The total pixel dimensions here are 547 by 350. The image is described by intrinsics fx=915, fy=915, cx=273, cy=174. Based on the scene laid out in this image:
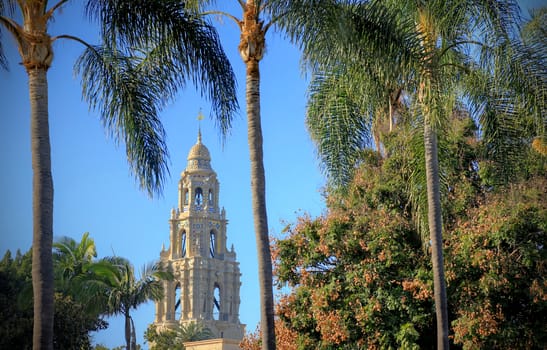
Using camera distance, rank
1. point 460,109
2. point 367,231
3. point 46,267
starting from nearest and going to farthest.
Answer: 1. point 46,267
2. point 367,231
3. point 460,109

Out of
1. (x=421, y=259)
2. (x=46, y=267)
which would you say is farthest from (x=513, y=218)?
(x=46, y=267)

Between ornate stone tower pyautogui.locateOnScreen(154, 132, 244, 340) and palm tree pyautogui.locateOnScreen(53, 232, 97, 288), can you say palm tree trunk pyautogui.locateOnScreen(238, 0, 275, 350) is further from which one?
ornate stone tower pyautogui.locateOnScreen(154, 132, 244, 340)

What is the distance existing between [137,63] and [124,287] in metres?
24.3

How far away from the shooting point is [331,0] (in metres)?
14.3

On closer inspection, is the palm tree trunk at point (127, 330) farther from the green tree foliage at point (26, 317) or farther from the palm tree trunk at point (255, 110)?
the palm tree trunk at point (255, 110)

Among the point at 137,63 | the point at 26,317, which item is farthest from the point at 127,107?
the point at 26,317

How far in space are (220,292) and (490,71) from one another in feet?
286

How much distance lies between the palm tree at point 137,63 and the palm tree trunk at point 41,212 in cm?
2

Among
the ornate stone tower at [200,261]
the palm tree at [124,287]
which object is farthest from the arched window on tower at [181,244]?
the palm tree at [124,287]

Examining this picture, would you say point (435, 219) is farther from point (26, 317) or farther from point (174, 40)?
point (26, 317)

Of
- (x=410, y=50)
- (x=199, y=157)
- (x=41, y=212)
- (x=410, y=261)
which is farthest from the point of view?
(x=199, y=157)

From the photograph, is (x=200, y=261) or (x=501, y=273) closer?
(x=501, y=273)

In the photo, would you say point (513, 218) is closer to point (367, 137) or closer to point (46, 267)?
point (367, 137)

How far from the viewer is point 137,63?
15203mm
